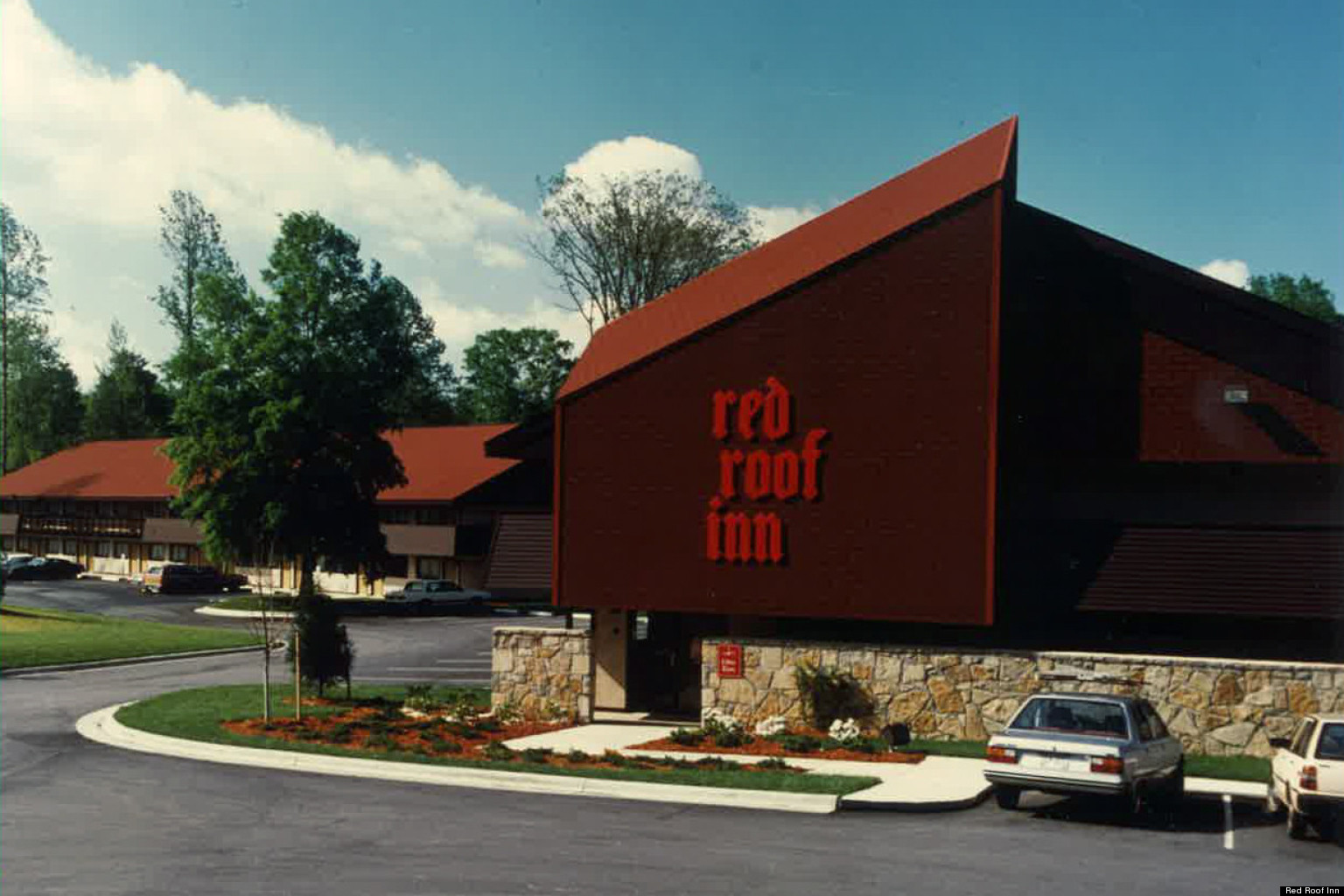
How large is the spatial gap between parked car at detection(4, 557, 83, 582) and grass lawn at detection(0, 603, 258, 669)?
75.2 feet

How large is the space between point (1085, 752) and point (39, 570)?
255ft

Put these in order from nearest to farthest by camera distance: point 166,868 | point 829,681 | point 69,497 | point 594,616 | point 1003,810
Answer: point 166,868 < point 1003,810 < point 829,681 < point 594,616 < point 69,497

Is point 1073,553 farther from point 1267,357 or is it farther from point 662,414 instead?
point 662,414

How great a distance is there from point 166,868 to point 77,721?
15584 millimetres

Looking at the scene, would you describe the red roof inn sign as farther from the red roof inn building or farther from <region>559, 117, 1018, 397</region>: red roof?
the red roof inn building

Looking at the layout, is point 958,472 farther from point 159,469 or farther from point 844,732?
point 159,469

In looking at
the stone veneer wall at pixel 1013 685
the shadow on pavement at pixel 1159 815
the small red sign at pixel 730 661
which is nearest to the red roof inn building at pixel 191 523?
the small red sign at pixel 730 661

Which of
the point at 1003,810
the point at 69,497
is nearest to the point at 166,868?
the point at 1003,810

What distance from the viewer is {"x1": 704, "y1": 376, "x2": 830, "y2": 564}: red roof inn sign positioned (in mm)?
28844

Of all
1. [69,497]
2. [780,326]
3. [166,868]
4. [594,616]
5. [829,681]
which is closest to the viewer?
[166,868]

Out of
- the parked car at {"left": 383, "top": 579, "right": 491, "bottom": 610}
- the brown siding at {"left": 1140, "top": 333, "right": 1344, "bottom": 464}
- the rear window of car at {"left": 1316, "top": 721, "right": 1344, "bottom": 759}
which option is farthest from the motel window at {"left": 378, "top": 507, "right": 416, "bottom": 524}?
the rear window of car at {"left": 1316, "top": 721, "right": 1344, "bottom": 759}

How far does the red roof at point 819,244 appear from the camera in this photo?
93.7 ft

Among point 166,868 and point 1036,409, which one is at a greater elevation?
point 1036,409

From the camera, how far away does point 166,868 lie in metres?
16.0
